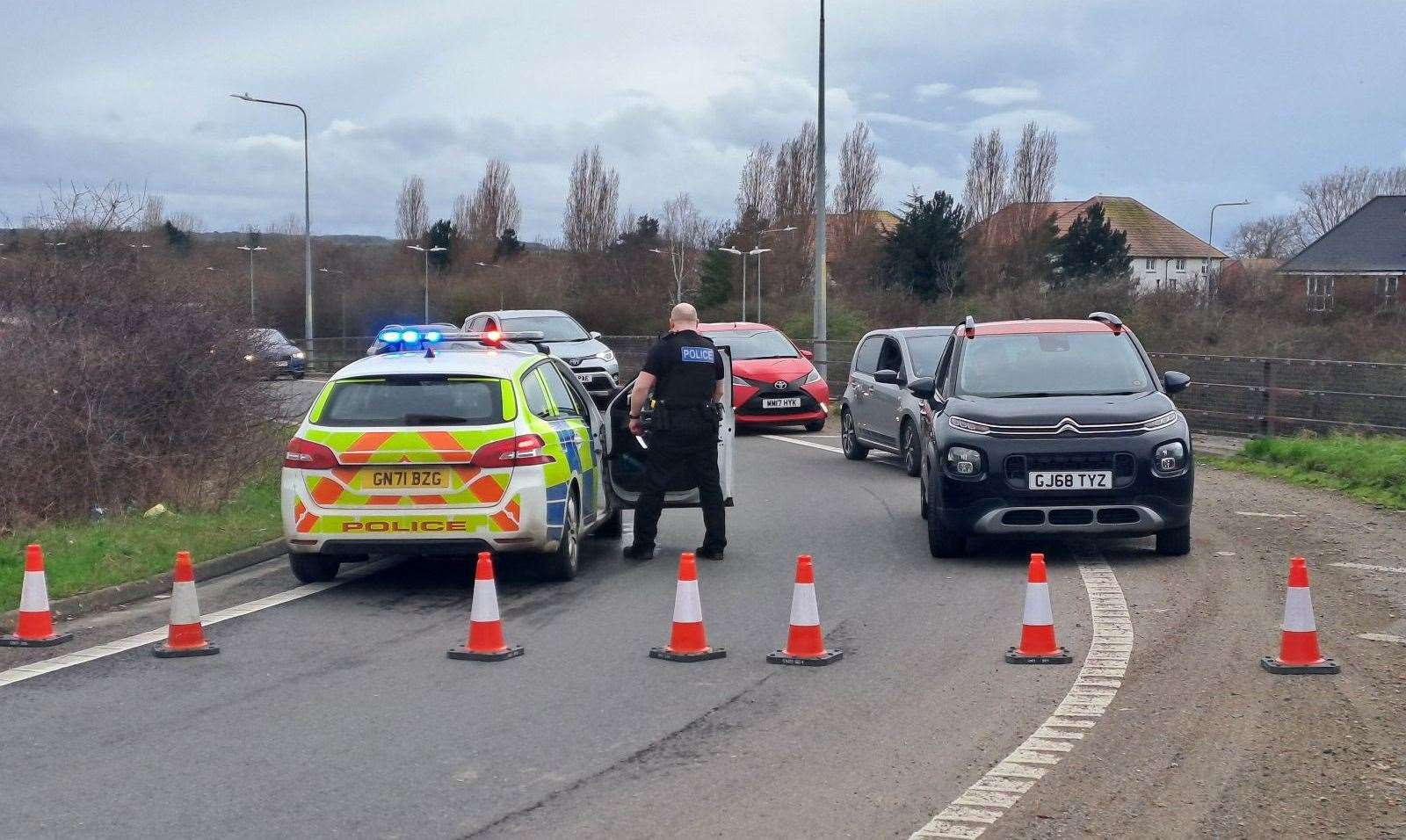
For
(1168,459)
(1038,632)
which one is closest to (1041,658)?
(1038,632)

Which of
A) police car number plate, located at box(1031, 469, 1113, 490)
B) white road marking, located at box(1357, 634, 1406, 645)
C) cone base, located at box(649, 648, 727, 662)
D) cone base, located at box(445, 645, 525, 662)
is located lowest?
cone base, located at box(445, 645, 525, 662)

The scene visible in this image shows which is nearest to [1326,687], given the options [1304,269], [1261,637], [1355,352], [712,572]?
[1261,637]

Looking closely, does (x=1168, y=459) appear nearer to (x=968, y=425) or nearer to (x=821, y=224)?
(x=968, y=425)

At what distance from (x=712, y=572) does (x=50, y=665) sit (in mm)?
4559

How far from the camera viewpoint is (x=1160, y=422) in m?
11.1

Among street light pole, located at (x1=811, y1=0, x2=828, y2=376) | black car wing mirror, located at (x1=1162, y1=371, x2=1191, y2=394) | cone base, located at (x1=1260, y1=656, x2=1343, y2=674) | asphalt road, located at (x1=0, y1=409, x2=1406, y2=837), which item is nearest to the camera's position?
asphalt road, located at (x1=0, y1=409, x2=1406, y2=837)

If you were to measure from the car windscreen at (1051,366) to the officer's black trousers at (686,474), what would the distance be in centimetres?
209

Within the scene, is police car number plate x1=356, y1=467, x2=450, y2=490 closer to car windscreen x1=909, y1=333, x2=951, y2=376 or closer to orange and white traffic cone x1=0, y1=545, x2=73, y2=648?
orange and white traffic cone x1=0, y1=545, x2=73, y2=648

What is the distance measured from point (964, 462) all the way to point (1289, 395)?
487 inches

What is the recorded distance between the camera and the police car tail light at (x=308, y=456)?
9969mm

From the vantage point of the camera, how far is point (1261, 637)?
8391 mm

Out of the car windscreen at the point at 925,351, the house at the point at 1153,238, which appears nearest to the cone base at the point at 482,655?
the car windscreen at the point at 925,351

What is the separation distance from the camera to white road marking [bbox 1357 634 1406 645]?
823 centimetres

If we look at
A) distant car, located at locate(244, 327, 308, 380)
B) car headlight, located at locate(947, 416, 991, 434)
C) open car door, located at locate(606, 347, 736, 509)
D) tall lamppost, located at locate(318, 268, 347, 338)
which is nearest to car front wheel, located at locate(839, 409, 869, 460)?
distant car, located at locate(244, 327, 308, 380)
